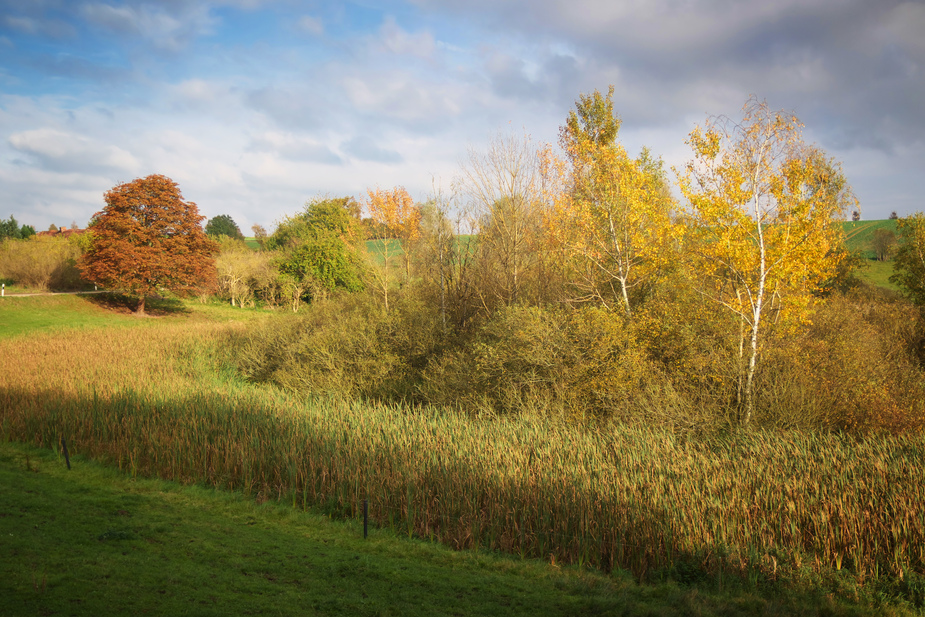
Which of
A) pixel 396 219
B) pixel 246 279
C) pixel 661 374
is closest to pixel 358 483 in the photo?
pixel 661 374

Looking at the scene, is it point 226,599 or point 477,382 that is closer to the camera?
point 226,599

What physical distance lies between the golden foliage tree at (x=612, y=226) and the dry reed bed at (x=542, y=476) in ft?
17.8

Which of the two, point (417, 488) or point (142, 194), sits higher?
point (142, 194)

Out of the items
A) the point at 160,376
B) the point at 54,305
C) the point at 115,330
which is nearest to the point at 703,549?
the point at 160,376

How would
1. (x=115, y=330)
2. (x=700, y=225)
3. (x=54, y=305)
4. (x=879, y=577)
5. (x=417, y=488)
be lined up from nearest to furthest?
(x=879, y=577) → (x=417, y=488) → (x=700, y=225) → (x=115, y=330) → (x=54, y=305)

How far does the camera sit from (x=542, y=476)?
8.98 meters

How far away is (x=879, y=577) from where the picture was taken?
21.0 feet

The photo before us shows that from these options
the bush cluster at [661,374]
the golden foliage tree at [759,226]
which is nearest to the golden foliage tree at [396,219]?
the bush cluster at [661,374]

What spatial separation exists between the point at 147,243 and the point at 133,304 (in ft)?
17.5

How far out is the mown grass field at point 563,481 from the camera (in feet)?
22.4

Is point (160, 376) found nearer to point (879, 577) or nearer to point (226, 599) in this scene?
point (226, 599)

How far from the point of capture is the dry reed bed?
23.4 ft

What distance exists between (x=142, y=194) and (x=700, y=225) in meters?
37.9

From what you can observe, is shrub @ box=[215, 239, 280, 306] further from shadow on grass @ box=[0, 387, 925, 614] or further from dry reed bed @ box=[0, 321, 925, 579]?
shadow on grass @ box=[0, 387, 925, 614]
